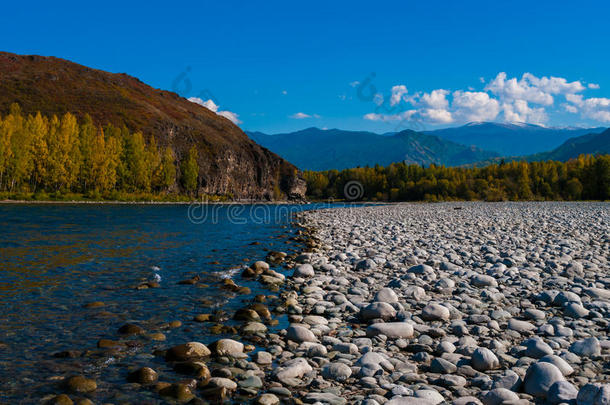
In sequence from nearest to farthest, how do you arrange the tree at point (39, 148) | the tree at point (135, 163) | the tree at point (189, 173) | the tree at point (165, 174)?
1. the tree at point (39, 148)
2. the tree at point (135, 163)
3. the tree at point (165, 174)
4. the tree at point (189, 173)

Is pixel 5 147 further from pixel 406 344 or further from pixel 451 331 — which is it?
pixel 451 331

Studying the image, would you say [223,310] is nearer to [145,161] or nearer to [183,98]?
[145,161]

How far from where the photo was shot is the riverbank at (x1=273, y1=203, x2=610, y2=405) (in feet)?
13.6

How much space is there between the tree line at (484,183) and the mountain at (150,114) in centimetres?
2676

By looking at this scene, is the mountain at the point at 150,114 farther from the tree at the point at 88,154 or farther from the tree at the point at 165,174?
the tree at the point at 88,154

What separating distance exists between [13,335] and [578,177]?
433 ft

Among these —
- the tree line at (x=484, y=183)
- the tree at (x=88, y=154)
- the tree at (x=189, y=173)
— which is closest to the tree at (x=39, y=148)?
the tree at (x=88, y=154)

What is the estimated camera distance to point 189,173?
4397 inches

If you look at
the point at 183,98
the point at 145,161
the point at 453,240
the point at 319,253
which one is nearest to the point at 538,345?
the point at 319,253

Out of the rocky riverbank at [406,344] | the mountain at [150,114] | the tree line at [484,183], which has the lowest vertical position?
the rocky riverbank at [406,344]

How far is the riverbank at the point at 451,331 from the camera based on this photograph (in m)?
4.16

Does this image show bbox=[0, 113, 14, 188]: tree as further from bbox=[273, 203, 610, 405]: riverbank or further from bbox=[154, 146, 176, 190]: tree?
bbox=[273, 203, 610, 405]: riverbank

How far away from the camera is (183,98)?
17688 cm

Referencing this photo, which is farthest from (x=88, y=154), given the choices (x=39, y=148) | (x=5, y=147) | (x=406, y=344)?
(x=406, y=344)
